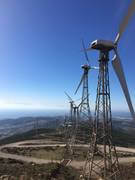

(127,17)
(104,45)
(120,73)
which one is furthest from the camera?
(104,45)

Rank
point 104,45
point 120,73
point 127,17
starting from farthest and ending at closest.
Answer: point 104,45
point 120,73
point 127,17

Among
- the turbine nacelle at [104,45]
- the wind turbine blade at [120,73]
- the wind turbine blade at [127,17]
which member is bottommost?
the wind turbine blade at [120,73]

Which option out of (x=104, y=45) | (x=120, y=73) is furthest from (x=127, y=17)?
(x=120, y=73)

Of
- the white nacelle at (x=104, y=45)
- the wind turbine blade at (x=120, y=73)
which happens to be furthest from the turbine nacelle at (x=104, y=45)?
the wind turbine blade at (x=120, y=73)

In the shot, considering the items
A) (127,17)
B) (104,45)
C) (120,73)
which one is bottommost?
(120,73)

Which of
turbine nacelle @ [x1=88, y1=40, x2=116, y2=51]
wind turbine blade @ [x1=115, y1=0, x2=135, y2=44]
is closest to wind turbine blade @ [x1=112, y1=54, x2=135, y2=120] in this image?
turbine nacelle @ [x1=88, y1=40, x2=116, y2=51]

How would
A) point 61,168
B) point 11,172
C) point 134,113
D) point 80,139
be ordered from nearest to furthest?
point 134,113 → point 11,172 → point 61,168 → point 80,139

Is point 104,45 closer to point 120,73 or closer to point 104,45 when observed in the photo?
point 104,45

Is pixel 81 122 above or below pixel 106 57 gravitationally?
below

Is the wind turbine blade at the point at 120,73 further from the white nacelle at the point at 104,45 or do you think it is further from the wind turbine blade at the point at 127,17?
the wind turbine blade at the point at 127,17

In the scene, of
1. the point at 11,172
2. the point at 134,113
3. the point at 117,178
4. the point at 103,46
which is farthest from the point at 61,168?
the point at 103,46

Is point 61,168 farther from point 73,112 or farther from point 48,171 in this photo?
point 73,112
